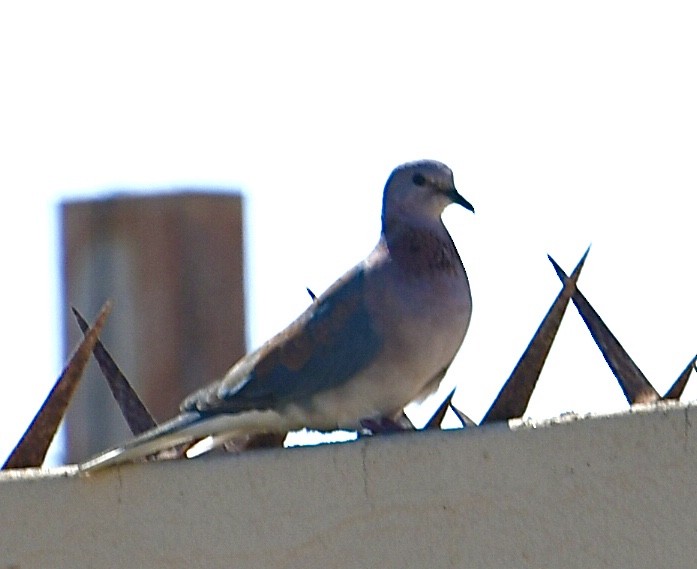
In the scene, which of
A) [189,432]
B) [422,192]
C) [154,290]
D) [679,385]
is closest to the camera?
[679,385]

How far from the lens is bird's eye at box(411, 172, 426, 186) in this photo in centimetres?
604

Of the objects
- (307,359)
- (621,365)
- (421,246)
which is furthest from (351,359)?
(621,365)

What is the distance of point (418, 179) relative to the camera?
6.04m

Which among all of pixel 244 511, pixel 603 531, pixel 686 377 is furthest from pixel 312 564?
pixel 686 377

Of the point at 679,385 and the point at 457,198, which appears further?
the point at 457,198

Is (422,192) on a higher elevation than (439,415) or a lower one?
higher

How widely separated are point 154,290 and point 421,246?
181 inches

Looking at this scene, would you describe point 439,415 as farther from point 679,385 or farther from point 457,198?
point 457,198

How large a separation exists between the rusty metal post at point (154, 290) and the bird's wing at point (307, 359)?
4239mm

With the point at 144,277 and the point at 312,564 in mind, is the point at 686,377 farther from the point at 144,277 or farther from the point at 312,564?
the point at 144,277

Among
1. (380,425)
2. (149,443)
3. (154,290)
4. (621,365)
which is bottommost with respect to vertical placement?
(154,290)

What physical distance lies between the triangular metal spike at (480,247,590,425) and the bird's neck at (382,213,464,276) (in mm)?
1255

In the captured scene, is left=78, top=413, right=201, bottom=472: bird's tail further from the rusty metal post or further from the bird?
the rusty metal post

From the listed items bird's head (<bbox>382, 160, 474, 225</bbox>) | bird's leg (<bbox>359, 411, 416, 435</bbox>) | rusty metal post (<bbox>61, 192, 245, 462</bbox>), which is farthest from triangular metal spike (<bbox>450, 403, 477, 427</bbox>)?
rusty metal post (<bbox>61, 192, 245, 462</bbox>)
